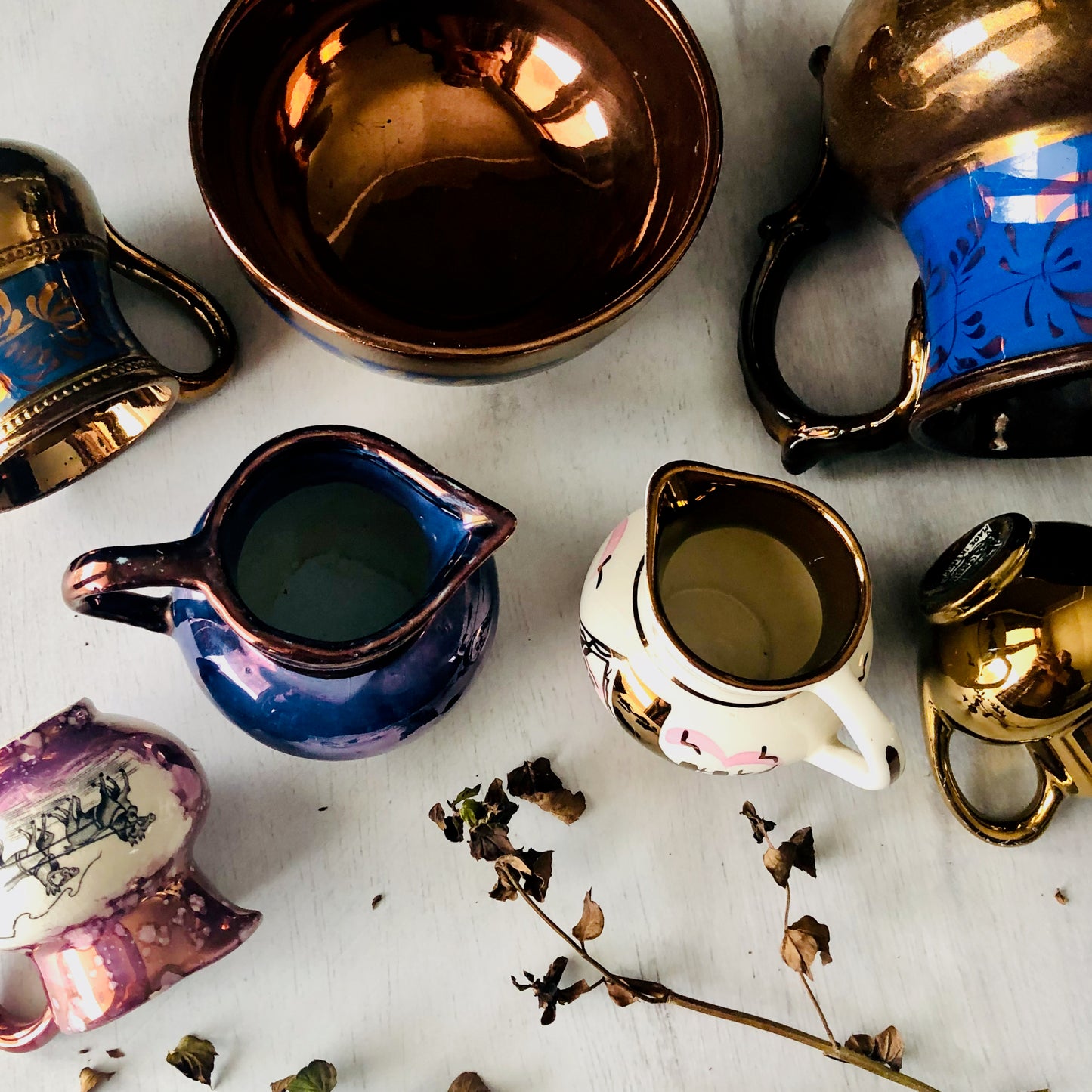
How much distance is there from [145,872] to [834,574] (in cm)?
36

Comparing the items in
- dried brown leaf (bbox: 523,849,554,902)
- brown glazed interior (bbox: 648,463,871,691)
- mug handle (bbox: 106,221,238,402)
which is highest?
mug handle (bbox: 106,221,238,402)

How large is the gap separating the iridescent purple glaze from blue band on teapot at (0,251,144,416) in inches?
6.2

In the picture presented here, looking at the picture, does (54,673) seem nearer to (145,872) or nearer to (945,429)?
(145,872)

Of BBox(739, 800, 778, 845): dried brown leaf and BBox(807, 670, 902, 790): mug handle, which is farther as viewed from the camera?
BBox(739, 800, 778, 845): dried brown leaf

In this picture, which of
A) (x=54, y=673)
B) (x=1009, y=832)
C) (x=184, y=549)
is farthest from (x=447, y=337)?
(x=1009, y=832)

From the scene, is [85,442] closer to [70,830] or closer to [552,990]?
[70,830]

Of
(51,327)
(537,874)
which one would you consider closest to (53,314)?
(51,327)

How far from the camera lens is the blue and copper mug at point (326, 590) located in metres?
0.38

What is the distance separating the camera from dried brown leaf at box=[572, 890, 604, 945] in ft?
1.55

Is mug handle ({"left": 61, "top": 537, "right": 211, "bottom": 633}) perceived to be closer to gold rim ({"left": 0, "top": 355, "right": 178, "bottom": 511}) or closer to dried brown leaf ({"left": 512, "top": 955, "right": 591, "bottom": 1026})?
gold rim ({"left": 0, "top": 355, "right": 178, "bottom": 511})

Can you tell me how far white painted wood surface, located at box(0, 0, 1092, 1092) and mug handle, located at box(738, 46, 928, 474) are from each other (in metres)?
0.03

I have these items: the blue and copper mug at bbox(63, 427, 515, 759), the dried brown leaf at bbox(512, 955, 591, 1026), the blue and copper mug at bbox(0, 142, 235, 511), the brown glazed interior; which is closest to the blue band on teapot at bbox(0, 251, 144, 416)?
the blue and copper mug at bbox(0, 142, 235, 511)

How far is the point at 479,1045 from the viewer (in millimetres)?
492

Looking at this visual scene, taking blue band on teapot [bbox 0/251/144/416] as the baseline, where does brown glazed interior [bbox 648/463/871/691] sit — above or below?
below
